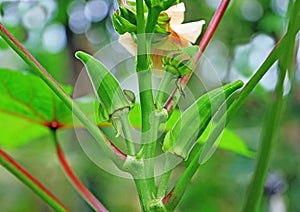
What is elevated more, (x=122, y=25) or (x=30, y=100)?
(x=122, y=25)

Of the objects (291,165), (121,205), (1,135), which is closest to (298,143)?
(291,165)

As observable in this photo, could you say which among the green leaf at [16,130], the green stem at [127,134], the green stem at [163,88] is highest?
the green stem at [163,88]

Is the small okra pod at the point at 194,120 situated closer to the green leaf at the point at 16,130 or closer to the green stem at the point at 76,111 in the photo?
the green stem at the point at 76,111

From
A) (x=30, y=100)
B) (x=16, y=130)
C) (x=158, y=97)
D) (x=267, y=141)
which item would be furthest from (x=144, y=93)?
(x=16, y=130)

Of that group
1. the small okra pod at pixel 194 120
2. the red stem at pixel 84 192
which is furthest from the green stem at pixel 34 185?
the small okra pod at pixel 194 120

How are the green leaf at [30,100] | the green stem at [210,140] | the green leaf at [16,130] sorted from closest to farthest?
the green stem at [210,140], the green leaf at [30,100], the green leaf at [16,130]

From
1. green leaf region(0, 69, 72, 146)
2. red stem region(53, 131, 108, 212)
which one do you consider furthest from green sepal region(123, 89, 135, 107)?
green leaf region(0, 69, 72, 146)

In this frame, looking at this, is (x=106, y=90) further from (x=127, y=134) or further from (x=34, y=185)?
(x=34, y=185)

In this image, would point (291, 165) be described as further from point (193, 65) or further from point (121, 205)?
point (193, 65)
